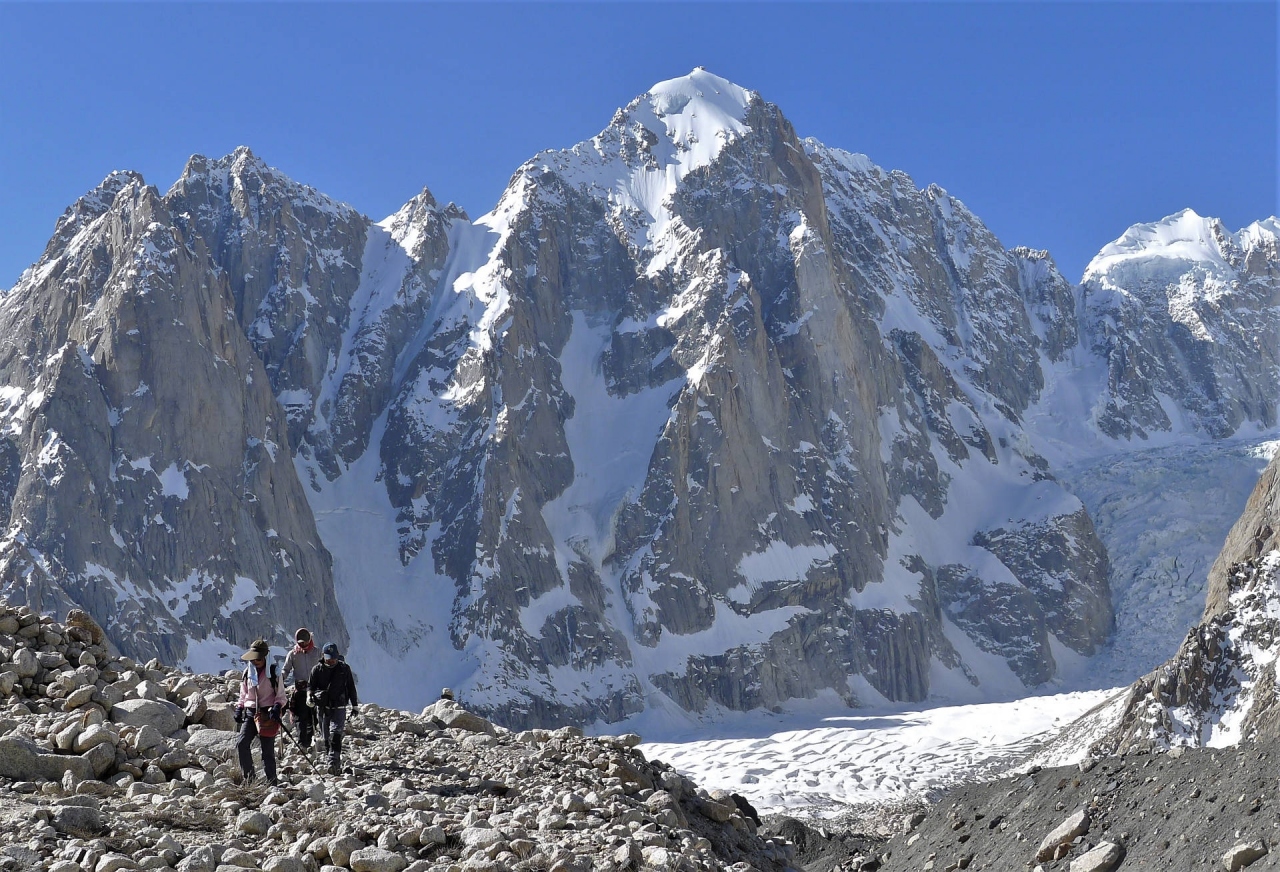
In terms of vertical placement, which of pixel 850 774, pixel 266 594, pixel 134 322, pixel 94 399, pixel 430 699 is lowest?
pixel 850 774

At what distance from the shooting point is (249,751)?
20141mm

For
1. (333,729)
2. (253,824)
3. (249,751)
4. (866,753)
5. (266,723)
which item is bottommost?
(253,824)

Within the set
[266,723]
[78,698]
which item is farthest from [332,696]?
[78,698]

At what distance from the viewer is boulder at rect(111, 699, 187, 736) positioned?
21641 millimetres

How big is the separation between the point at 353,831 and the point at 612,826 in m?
3.59

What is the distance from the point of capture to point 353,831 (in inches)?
642

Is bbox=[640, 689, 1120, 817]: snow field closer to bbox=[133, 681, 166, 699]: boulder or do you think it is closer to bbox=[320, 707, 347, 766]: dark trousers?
bbox=[133, 681, 166, 699]: boulder

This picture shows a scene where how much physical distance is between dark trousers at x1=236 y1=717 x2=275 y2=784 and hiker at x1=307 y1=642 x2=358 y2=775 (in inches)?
44.4

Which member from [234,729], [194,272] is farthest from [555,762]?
[194,272]

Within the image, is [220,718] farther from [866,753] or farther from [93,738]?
[866,753]

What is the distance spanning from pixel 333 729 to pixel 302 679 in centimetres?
168

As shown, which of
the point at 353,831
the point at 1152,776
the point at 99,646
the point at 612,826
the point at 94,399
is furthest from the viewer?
the point at 94,399

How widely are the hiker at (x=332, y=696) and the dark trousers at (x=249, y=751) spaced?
3.70 feet

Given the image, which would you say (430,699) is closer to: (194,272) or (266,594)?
(266,594)
